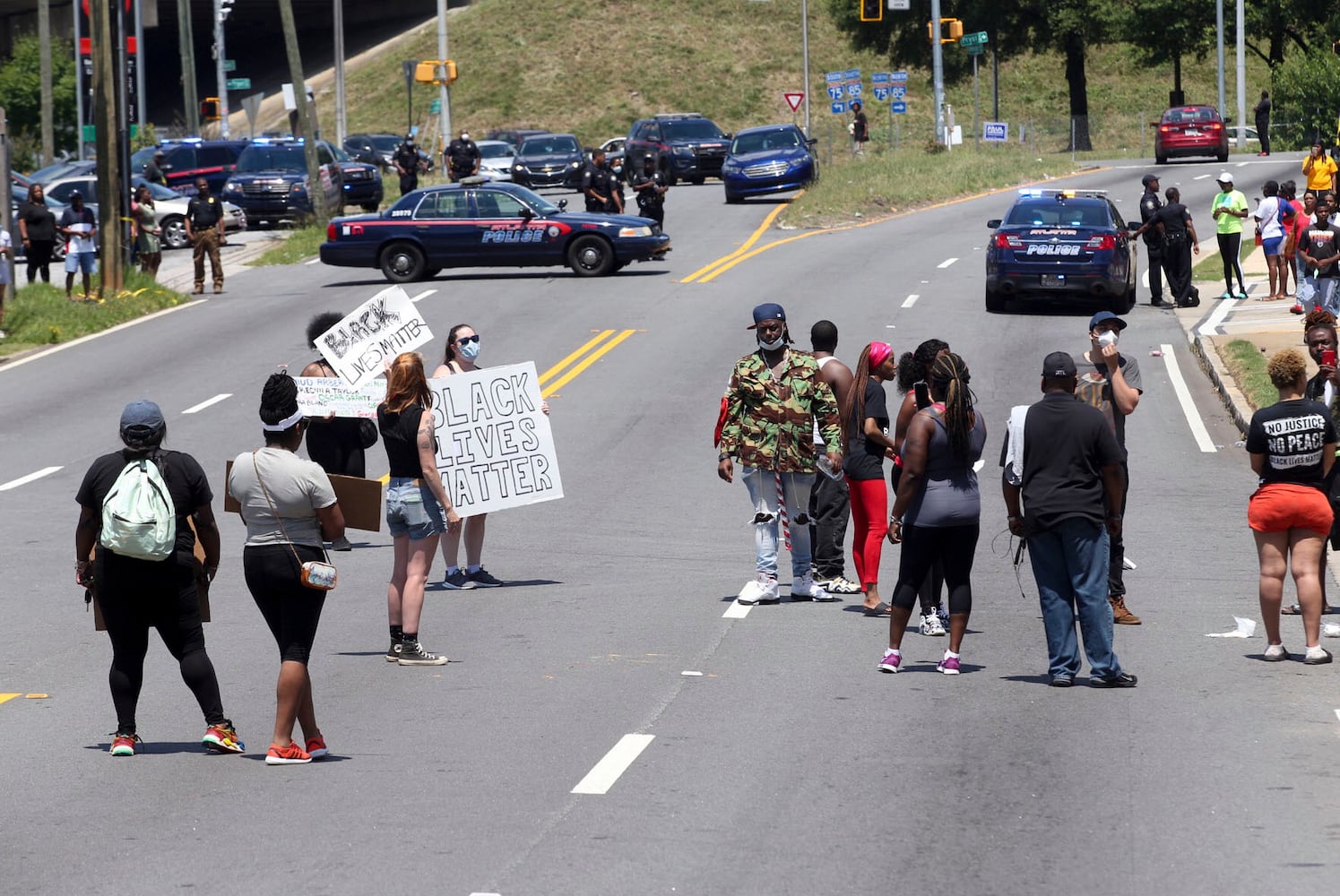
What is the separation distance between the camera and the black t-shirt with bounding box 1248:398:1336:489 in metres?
10.4

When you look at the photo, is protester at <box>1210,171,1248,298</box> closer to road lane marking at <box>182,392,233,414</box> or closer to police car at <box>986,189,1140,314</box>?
police car at <box>986,189,1140,314</box>

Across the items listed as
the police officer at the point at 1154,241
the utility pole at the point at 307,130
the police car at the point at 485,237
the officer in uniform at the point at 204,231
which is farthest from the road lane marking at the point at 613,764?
the utility pole at the point at 307,130

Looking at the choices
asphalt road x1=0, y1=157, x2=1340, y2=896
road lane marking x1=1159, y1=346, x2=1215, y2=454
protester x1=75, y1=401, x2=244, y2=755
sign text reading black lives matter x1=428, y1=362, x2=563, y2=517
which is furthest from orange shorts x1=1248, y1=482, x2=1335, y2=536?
road lane marking x1=1159, y1=346, x2=1215, y2=454

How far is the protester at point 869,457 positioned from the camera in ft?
39.4

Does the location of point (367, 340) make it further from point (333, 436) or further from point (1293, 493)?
point (1293, 493)

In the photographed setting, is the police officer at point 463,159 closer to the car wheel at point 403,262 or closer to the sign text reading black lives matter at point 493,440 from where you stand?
the car wheel at point 403,262

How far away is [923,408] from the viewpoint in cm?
1055

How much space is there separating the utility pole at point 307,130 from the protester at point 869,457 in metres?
28.8

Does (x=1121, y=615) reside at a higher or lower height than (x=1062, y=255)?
lower

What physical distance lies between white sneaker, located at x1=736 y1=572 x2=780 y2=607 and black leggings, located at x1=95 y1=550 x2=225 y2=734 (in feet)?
14.8

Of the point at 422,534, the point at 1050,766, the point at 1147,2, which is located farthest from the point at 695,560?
the point at 1147,2

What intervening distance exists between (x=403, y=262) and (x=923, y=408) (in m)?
22.6

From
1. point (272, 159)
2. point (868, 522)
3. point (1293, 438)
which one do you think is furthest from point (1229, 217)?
point (272, 159)

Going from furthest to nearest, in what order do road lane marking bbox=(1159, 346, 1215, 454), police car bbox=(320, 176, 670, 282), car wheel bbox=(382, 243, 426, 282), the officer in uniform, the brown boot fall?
car wheel bbox=(382, 243, 426, 282) → police car bbox=(320, 176, 670, 282) → the officer in uniform → road lane marking bbox=(1159, 346, 1215, 454) → the brown boot
